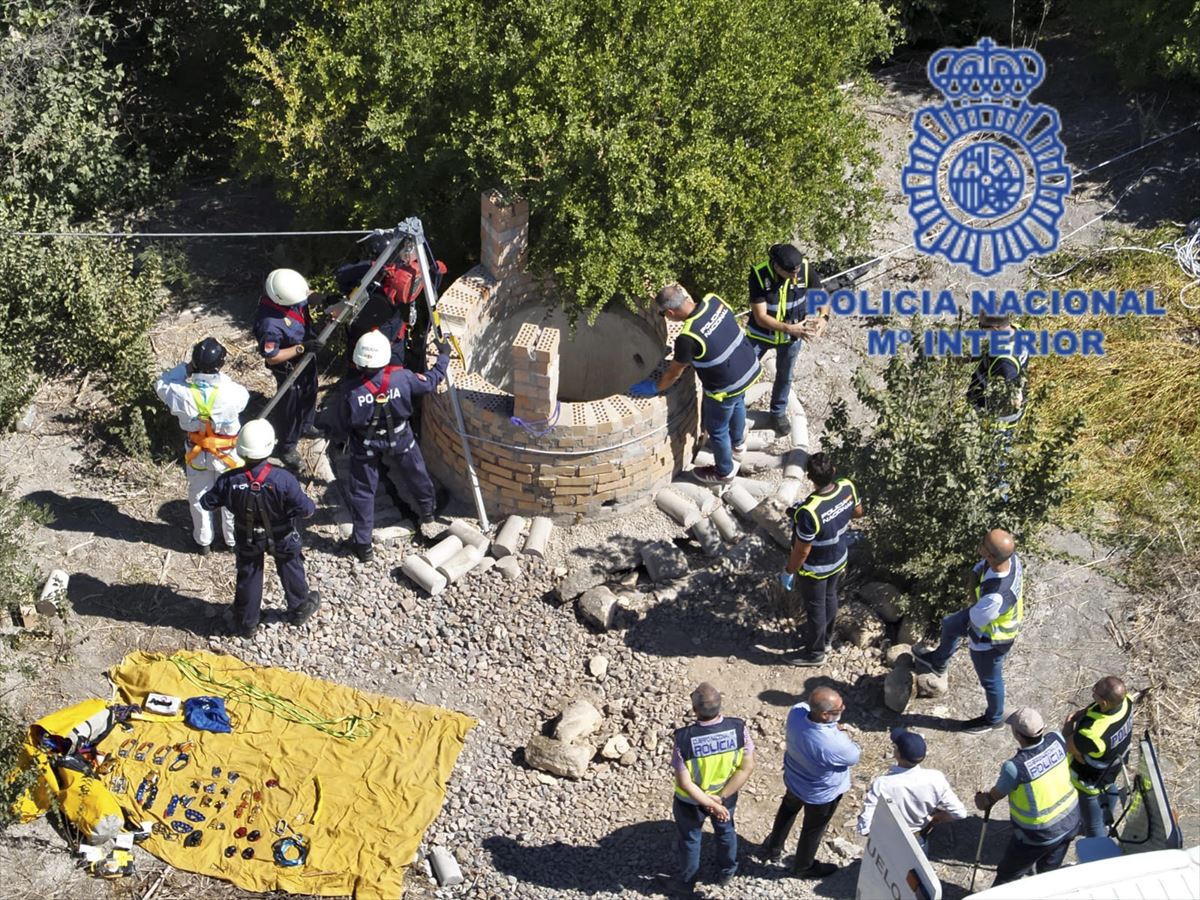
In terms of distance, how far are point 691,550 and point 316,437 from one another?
341 centimetres

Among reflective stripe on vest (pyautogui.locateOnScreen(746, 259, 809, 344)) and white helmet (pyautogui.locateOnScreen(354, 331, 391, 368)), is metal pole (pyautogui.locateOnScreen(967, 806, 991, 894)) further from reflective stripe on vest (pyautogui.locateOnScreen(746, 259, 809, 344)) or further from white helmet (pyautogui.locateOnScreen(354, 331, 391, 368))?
white helmet (pyautogui.locateOnScreen(354, 331, 391, 368))

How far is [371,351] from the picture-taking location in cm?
990

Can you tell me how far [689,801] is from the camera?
7938mm

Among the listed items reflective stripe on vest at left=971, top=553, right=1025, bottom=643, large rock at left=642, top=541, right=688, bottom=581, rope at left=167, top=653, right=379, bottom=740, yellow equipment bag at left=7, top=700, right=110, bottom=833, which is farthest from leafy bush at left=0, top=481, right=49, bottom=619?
reflective stripe on vest at left=971, top=553, right=1025, bottom=643

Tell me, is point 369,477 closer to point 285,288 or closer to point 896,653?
point 285,288

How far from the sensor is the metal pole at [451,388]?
1016 cm

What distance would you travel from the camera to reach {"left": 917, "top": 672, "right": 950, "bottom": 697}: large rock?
9.51 m

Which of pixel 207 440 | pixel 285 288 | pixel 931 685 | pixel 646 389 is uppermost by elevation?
pixel 285 288

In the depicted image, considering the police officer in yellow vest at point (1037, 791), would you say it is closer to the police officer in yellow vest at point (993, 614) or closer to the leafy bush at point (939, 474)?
the police officer in yellow vest at point (993, 614)

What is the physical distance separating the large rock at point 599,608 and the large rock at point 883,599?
1.87m

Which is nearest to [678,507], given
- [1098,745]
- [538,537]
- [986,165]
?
[538,537]

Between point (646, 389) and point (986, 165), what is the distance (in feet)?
18.3

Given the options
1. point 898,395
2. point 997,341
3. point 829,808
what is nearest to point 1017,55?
point 997,341

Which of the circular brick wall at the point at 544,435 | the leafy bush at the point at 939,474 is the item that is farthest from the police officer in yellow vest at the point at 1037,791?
the circular brick wall at the point at 544,435
